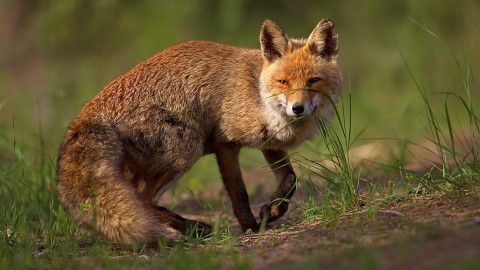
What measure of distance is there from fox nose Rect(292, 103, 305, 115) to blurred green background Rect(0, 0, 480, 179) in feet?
17.1

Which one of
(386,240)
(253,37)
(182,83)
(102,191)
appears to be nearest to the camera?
(386,240)

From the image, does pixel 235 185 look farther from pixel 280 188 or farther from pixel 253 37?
pixel 253 37

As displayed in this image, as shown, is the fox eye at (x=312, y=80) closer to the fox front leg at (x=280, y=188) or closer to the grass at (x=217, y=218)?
the grass at (x=217, y=218)

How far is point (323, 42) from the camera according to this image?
612 cm

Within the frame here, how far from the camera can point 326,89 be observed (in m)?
5.91

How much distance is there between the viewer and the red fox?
5375mm

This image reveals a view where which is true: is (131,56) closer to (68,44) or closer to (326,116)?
(68,44)

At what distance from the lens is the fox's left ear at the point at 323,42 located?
19.9 feet

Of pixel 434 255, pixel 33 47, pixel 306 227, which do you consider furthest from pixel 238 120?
pixel 33 47

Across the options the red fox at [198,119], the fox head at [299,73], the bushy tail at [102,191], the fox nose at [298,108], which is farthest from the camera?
the fox head at [299,73]

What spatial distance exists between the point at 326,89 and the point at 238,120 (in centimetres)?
78

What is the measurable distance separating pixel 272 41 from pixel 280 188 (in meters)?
1.27

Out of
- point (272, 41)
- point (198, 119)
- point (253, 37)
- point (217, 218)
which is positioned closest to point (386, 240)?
point (217, 218)

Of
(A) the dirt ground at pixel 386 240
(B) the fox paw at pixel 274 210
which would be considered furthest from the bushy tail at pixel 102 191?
(B) the fox paw at pixel 274 210
